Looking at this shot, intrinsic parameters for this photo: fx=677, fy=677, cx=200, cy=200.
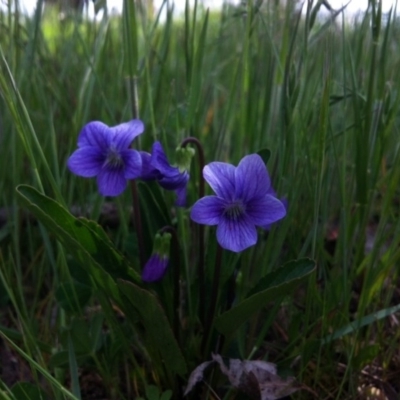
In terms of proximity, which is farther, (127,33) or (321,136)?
(127,33)

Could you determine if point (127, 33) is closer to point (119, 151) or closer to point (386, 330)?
point (119, 151)

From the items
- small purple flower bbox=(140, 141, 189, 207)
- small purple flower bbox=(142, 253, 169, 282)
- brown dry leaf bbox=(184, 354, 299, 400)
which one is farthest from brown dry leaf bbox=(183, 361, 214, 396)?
small purple flower bbox=(140, 141, 189, 207)

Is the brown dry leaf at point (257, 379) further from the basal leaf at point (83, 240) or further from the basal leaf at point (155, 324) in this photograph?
the basal leaf at point (83, 240)

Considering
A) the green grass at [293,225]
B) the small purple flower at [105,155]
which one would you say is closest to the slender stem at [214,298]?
the green grass at [293,225]

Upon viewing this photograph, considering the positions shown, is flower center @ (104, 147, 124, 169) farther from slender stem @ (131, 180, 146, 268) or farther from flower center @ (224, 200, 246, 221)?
flower center @ (224, 200, 246, 221)

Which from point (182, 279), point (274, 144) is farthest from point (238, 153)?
point (182, 279)

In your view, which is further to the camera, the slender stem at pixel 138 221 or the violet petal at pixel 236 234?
the slender stem at pixel 138 221
